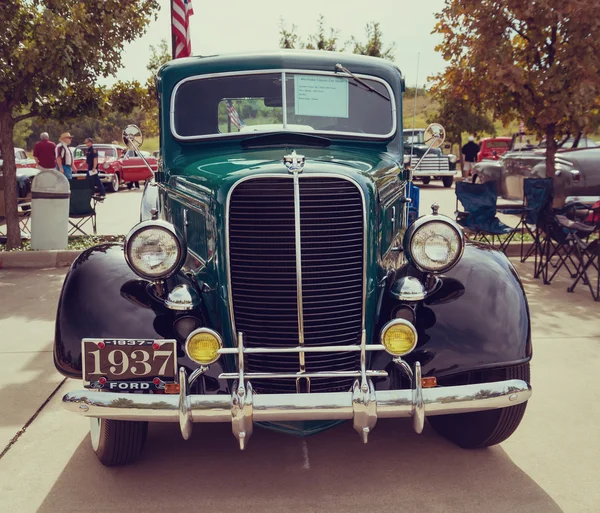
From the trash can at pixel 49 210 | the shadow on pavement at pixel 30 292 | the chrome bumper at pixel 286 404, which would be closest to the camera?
the chrome bumper at pixel 286 404

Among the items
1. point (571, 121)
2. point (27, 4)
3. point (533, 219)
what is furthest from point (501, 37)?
point (27, 4)

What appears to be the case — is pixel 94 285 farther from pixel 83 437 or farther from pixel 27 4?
pixel 27 4

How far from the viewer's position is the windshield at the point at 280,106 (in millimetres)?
4488

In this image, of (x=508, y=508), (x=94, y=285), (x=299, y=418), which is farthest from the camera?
(x=94, y=285)

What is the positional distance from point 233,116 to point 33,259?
5835 mm

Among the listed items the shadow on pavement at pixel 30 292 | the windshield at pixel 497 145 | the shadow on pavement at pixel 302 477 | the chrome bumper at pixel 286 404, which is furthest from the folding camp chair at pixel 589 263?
the windshield at pixel 497 145

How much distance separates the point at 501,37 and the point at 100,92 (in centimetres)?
582

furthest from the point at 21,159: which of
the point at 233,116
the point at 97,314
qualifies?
the point at 97,314

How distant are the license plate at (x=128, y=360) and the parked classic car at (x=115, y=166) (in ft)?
64.0

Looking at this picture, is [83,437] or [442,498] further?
[83,437]

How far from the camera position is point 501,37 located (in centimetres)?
1003

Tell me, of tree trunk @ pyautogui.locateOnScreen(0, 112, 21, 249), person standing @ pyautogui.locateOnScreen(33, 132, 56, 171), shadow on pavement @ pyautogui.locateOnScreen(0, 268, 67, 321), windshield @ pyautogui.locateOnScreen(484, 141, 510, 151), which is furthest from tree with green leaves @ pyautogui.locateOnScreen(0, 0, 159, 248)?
windshield @ pyautogui.locateOnScreen(484, 141, 510, 151)

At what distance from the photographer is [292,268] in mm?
3445

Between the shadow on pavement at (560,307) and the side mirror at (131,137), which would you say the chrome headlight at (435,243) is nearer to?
the side mirror at (131,137)
